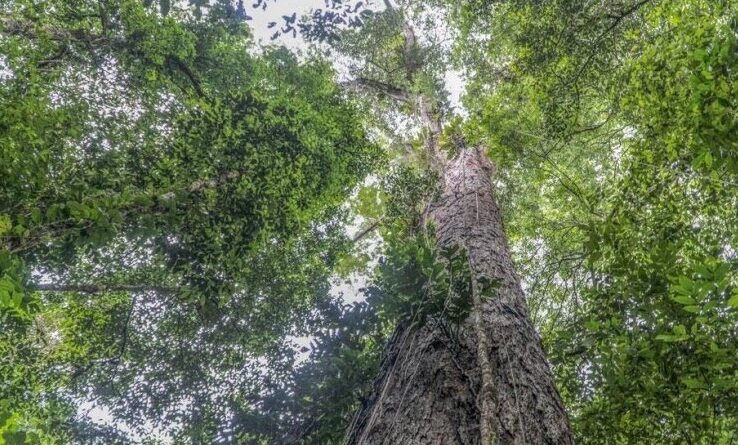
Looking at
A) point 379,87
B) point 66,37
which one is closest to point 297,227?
point 66,37

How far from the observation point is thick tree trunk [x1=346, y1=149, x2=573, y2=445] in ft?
7.48

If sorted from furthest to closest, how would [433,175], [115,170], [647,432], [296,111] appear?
[433,175]
[296,111]
[115,170]
[647,432]

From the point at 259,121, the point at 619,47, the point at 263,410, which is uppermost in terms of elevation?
the point at 619,47

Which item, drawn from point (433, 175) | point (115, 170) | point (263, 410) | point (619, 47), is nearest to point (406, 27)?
point (433, 175)

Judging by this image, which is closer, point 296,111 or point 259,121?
point 259,121

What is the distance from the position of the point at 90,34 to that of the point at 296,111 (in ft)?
8.52

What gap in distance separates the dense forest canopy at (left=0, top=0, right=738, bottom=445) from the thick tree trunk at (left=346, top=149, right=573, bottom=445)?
50mm

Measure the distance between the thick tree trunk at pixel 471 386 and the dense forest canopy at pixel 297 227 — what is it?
0.05m

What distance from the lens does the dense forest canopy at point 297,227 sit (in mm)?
2922

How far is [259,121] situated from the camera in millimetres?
5027

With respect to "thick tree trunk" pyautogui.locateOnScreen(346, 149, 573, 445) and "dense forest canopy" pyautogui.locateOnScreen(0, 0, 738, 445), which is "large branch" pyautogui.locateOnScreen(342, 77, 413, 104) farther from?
"thick tree trunk" pyautogui.locateOnScreen(346, 149, 573, 445)

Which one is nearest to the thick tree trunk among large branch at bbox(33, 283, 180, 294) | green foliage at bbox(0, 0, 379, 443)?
green foliage at bbox(0, 0, 379, 443)

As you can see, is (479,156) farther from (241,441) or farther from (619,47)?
(241,441)

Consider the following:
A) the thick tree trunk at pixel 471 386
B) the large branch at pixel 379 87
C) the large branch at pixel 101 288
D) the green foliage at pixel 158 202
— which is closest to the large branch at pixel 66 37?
the green foliage at pixel 158 202
